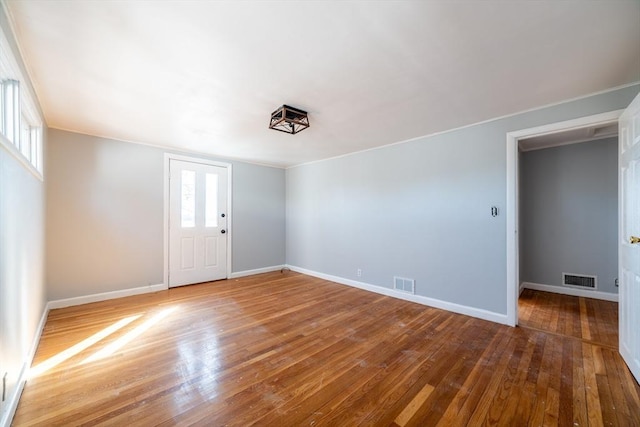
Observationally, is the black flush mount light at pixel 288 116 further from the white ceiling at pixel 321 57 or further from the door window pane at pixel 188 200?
the door window pane at pixel 188 200

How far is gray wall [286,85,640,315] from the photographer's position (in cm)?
293

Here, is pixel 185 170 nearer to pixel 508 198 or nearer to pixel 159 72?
pixel 159 72

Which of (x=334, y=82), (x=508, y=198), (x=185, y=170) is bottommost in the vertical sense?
(x=508, y=198)

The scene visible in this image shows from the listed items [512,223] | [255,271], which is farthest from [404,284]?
[255,271]

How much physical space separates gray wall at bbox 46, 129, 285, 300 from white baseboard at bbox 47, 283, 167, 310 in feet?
0.19

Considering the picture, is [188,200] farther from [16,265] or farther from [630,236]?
[630,236]

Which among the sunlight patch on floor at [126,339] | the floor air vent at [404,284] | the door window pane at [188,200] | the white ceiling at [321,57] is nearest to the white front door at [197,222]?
the door window pane at [188,200]

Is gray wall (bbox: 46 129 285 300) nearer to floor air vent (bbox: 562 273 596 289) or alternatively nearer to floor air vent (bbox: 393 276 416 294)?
floor air vent (bbox: 393 276 416 294)

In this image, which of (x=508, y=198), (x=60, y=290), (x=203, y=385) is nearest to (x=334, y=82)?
(x=508, y=198)

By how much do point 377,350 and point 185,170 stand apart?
165 inches

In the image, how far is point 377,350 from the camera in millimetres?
2332

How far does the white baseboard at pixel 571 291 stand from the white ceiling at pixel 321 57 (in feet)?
10.6

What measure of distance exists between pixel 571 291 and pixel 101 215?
7.35 metres

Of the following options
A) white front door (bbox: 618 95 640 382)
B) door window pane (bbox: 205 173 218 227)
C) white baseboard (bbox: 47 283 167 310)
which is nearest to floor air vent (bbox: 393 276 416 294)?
white front door (bbox: 618 95 640 382)
